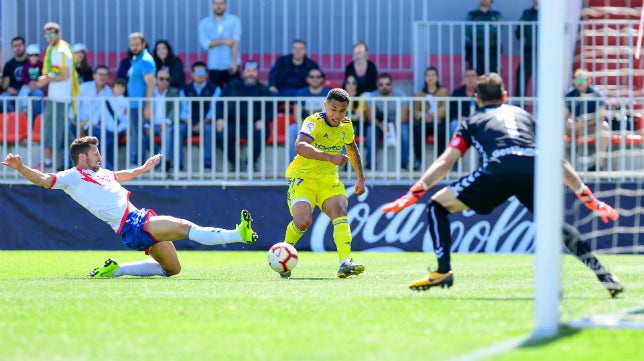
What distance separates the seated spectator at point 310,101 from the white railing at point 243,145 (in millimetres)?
55

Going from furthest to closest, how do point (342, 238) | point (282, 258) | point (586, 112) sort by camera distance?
point (586, 112), point (342, 238), point (282, 258)

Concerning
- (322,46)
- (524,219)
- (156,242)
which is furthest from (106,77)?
(156,242)

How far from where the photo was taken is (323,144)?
41.1 ft

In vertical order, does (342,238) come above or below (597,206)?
below

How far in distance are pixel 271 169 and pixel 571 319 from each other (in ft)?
38.9

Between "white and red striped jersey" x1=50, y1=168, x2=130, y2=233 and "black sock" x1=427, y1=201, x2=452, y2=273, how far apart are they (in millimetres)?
3484

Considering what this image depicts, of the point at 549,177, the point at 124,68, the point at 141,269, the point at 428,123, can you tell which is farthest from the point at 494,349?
the point at 124,68

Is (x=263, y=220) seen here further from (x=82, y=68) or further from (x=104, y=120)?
(x=82, y=68)

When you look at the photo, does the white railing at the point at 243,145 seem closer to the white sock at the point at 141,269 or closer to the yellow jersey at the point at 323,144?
the yellow jersey at the point at 323,144

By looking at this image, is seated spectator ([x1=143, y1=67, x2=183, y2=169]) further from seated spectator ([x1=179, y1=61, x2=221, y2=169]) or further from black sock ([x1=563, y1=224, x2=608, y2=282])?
black sock ([x1=563, y1=224, x2=608, y2=282])

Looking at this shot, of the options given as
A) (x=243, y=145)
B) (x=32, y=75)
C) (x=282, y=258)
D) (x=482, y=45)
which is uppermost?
(x=482, y=45)

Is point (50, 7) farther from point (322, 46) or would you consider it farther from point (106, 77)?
point (322, 46)

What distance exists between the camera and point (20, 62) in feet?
66.1

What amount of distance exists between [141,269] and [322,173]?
6.82 feet
